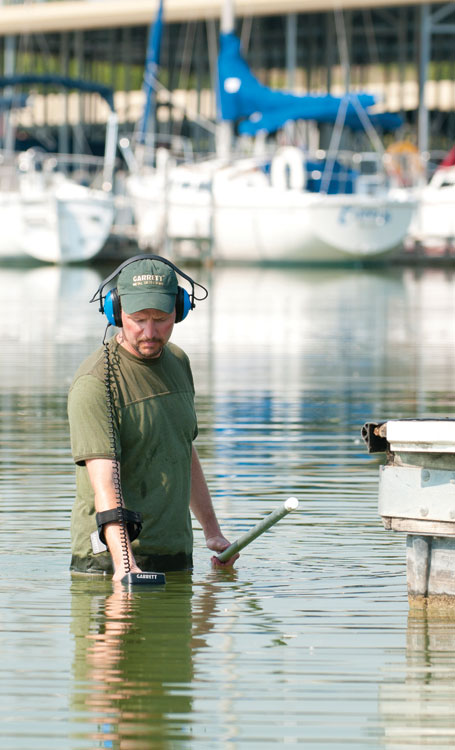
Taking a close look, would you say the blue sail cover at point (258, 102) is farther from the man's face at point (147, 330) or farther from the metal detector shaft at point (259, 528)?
the man's face at point (147, 330)

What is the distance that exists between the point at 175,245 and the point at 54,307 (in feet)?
69.7

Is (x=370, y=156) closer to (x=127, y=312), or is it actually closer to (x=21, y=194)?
(x=21, y=194)

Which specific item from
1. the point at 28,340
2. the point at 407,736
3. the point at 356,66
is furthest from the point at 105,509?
the point at 356,66

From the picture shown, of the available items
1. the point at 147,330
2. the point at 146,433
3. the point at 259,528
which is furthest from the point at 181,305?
the point at 259,528

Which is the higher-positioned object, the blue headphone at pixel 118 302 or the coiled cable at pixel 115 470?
the blue headphone at pixel 118 302

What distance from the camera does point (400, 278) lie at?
4325 cm

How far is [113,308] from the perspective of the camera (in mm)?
7176

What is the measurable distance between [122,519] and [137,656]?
59 cm

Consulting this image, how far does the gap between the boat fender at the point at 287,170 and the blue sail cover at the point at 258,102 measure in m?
1.26

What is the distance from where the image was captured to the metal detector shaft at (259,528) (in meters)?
7.19

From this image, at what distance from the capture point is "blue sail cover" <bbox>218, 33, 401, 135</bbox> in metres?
49.1

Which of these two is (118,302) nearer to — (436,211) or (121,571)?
(121,571)

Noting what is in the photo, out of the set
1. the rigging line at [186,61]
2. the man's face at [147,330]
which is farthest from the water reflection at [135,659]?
the rigging line at [186,61]

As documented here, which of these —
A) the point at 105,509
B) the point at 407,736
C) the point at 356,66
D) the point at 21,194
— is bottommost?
the point at 407,736
